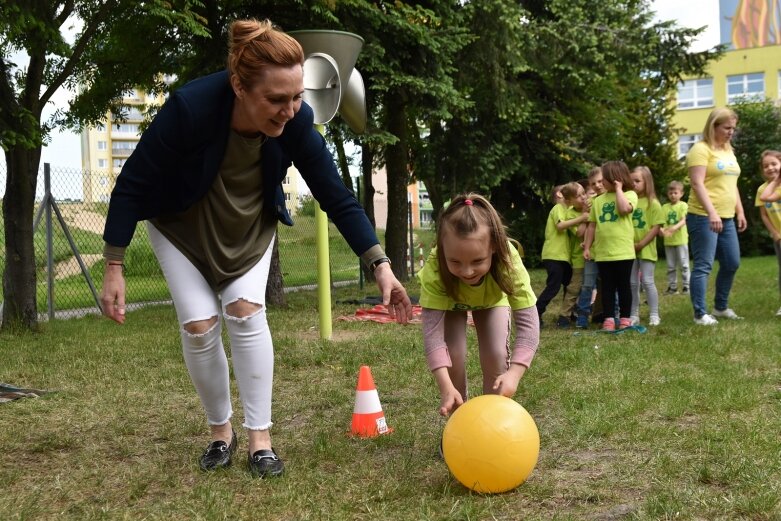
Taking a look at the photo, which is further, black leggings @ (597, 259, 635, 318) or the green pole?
black leggings @ (597, 259, 635, 318)

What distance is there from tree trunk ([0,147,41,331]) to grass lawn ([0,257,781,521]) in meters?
2.23

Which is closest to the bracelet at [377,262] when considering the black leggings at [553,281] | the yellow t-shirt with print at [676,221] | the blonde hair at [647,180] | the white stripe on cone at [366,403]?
the white stripe on cone at [366,403]

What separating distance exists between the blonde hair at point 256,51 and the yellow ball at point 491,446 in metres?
1.52

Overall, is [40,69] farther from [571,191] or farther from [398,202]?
[398,202]

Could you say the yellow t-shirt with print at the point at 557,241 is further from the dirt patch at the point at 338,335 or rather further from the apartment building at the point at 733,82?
the apartment building at the point at 733,82

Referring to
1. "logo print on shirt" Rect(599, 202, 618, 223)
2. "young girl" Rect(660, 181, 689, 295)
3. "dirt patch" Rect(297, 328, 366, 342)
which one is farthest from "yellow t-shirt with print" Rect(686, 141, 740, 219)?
"young girl" Rect(660, 181, 689, 295)

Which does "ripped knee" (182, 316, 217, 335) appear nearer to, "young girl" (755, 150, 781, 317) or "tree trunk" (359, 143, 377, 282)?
"young girl" (755, 150, 781, 317)

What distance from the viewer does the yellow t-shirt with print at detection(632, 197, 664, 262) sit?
27.8 feet

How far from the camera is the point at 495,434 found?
2.87m

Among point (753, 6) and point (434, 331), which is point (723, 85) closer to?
point (753, 6)

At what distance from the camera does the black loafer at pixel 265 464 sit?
126 inches

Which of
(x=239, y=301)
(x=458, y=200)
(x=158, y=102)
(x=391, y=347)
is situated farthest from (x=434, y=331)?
(x=158, y=102)

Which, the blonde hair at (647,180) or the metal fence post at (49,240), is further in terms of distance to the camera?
the metal fence post at (49,240)

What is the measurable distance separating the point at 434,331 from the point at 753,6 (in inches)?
2192
